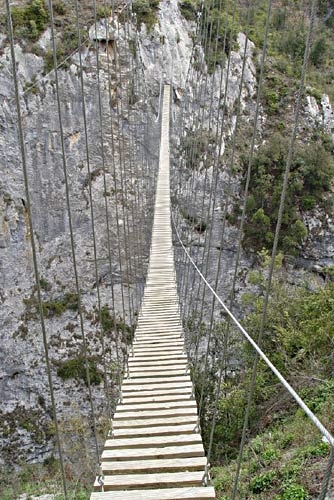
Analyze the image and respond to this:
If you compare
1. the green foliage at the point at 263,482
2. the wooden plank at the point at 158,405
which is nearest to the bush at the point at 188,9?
the green foliage at the point at 263,482

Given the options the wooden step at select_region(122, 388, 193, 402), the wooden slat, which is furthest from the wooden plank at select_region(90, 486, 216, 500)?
the wooden step at select_region(122, 388, 193, 402)

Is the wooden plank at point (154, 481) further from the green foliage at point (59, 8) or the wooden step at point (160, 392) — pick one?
the green foliage at point (59, 8)

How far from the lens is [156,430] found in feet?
5.96

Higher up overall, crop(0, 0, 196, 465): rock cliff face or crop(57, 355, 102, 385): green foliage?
crop(0, 0, 196, 465): rock cliff face

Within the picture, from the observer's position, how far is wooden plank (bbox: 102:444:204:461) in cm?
162

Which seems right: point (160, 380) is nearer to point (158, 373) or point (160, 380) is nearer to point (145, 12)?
point (158, 373)

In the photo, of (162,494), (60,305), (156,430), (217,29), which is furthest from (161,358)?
(60,305)

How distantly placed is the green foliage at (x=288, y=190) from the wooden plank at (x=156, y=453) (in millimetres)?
8497

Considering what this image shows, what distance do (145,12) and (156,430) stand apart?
38.7ft

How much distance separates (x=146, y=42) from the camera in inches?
433

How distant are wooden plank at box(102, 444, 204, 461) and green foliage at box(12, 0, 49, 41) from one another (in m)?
9.74

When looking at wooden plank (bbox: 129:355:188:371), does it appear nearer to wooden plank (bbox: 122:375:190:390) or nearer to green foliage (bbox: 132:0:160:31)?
wooden plank (bbox: 122:375:190:390)

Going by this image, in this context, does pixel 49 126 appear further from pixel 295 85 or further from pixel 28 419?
pixel 295 85

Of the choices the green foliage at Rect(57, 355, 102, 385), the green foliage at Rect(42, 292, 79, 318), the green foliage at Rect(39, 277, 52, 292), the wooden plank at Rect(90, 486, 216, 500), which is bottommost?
the green foliage at Rect(57, 355, 102, 385)
